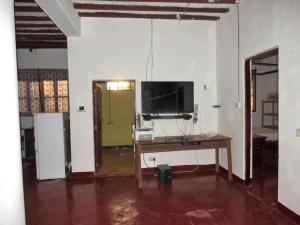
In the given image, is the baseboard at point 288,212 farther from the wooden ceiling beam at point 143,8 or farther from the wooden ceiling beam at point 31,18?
the wooden ceiling beam at point 31,18

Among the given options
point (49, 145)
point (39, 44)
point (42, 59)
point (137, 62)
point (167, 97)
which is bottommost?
point (49, 145)

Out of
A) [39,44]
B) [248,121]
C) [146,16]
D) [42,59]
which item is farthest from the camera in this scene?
[42,59]

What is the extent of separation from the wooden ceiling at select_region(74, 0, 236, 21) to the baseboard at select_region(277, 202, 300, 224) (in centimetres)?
339

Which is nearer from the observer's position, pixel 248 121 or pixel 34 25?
pixel 248 121

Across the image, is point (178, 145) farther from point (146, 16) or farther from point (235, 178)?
point (146, 16)

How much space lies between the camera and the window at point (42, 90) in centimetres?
735

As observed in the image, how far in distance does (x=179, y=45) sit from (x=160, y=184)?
9.65ft

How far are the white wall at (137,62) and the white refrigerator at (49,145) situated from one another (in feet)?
0.88

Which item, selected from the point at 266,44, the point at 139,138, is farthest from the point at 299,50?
the point at 139,138

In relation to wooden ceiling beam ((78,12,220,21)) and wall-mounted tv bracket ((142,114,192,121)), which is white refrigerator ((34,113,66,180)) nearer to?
wall-mounted tv bracket ((142,114,192,121))

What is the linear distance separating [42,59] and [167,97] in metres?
4.47

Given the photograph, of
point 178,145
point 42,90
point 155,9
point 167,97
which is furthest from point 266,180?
point 42,90

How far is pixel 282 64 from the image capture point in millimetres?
3199

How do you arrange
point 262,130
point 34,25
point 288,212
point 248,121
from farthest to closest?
point 262,130 < point 34,25 < point 248,121 < point 288,212
